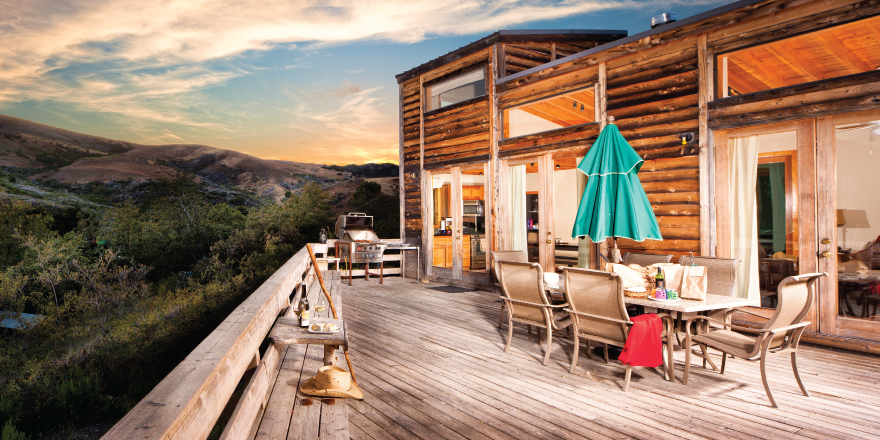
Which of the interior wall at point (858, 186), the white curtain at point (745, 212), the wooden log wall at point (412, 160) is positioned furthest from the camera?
the wooden log wall at point (412, 160)

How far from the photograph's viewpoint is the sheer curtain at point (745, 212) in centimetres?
486

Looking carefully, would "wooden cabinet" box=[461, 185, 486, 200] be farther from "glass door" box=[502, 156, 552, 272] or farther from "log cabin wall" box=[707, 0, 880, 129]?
"log cabin wall" box=[707, 0, 880, 129]

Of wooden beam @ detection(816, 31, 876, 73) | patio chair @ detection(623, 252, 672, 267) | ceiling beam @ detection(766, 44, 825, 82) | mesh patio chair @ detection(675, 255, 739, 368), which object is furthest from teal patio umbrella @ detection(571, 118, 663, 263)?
wooden beam @ detection(816, 31, 876, 73)

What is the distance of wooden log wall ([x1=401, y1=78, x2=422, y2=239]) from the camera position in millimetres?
9469

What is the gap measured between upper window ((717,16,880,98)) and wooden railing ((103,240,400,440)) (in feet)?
18.0

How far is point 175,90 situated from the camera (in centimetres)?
5634

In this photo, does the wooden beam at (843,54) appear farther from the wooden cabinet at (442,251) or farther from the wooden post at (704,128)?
the wooden cabinet at (442,251)

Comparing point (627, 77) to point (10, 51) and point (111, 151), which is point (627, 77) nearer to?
point (111, 151)

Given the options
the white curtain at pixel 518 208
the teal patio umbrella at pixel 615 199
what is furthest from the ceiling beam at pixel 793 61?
the white curtain at pixel 518 208

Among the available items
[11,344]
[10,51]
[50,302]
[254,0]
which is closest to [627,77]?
[11,344]

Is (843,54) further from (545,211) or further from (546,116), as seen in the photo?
(545,211)

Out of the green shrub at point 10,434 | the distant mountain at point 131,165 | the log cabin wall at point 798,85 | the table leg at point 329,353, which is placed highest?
the distant mountain at point 131,165

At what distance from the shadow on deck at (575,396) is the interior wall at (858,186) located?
1153 millimetres

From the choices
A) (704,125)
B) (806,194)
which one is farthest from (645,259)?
(704,125)
